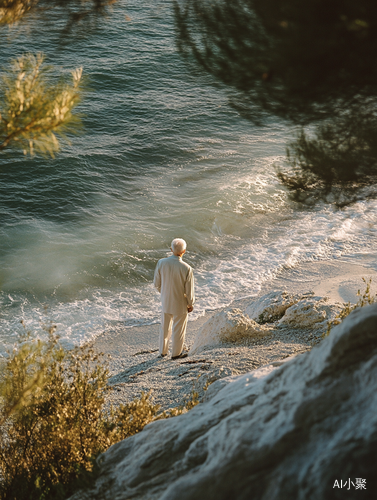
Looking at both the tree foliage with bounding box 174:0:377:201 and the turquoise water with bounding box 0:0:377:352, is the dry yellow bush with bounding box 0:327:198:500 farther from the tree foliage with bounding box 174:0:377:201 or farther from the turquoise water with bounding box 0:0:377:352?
the turquoise water with bounding box 0:0:377:352

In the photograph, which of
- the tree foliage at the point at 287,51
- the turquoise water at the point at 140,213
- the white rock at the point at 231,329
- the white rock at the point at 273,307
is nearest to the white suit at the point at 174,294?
the white rock at the point at 231,329

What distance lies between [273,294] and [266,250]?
4059mm

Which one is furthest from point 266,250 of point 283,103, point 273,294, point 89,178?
point 283,103

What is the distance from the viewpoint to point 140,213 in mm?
13430

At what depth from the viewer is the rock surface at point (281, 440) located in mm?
1986

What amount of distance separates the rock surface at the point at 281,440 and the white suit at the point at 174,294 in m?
3.44

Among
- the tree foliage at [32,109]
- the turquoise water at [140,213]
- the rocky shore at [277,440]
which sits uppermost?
the tree foliage at [32,109]

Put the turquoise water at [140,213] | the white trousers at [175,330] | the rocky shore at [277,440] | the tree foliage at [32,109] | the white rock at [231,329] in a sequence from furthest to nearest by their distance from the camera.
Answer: the turquoise water at [140,213], the white trousers at [175,330], the white rock at [231,329], the tree foliage at [32,109], the rocky shore at [277,440]

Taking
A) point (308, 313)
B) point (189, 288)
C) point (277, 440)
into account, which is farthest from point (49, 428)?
point (308, 313)

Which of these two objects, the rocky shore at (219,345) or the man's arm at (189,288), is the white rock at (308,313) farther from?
the man's arm at (189,288)

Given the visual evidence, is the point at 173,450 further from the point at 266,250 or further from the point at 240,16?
the point at 266,250

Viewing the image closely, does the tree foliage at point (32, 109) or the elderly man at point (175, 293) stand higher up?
the tree foliage at point (32, 109)

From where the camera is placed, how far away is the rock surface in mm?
1986

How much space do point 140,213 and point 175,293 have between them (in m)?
7.16
